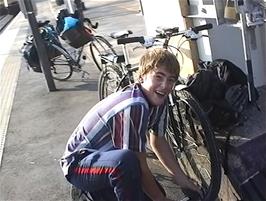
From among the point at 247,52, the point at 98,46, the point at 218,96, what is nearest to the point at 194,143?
the point at 218,96

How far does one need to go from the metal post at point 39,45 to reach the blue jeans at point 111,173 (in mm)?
5108

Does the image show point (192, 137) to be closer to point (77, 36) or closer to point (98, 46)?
point (77, 36)

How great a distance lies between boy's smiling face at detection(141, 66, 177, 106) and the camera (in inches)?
116

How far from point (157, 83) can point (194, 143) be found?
118cm

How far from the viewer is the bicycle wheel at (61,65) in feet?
27.7

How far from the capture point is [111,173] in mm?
2967

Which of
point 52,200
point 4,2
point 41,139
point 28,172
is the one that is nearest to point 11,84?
point 41,139

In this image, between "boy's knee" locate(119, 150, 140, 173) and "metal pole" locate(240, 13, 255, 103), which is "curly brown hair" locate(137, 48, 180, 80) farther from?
"metal pole" locate(240, 13, 255, 103)

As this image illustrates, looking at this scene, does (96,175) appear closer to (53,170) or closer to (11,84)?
(53,170)

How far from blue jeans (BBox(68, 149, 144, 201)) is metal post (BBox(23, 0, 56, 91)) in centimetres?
511

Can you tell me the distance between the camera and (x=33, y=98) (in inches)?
319

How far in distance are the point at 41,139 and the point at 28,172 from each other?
3.20ft

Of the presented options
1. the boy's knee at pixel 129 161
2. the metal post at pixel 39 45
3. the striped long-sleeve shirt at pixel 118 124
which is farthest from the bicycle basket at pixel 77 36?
the boy's knee at pixel 129 161

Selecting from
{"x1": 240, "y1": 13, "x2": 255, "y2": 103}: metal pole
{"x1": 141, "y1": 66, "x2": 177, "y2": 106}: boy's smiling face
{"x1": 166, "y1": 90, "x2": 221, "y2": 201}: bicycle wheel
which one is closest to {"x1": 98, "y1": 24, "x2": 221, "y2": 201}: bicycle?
{"x1": 166, "y1": 90, "x2": 221, "y2": 201}: bicycle wheel
